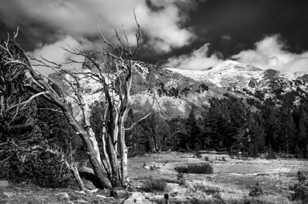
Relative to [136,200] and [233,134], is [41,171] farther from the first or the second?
[233,134]

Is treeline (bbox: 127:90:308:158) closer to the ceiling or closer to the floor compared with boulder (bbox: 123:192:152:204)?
closer to the ceiling

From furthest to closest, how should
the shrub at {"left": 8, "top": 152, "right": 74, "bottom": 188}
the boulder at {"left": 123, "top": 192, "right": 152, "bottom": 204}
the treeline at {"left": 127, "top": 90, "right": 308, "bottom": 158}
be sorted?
the treeline at {"left": 127, "top": 90, "right": 308, "bottom": 158} → the shrub at {"left": 8, "top": 152, "right": 74, "bottom": 188} → the boulder at {"left": 123, "top": 192, "right": 152, "bottom": 204}

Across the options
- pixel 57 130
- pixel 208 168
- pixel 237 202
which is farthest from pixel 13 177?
pixel 208 168

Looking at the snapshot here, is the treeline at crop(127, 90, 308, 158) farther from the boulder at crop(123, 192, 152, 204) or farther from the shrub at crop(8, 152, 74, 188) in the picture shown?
the boulder at crop(123, 192, 152, 204)

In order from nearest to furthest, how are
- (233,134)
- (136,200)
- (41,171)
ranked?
(136,200), (41,171), (233,134)

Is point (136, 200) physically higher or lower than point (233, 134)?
lower

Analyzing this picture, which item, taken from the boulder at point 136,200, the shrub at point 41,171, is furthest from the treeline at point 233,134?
the boulder at point 136,200

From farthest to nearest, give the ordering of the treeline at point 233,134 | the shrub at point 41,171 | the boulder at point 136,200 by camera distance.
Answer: the treeline at point 233,134
the shrub at point 41,171
the boulder at point 136,200

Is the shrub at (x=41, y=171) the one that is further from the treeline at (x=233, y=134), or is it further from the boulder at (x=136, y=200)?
the treeline at (x=233, y=134)

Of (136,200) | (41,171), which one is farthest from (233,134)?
(136,200)

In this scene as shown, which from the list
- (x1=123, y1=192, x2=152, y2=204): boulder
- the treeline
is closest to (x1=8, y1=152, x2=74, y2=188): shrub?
(x1=123, y1=192, x2=152, y2=204): boulder

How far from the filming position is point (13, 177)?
1458 cm

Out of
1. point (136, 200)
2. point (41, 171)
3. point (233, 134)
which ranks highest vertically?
point (233, 134)

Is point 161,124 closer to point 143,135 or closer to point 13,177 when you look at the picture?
point 143,135
